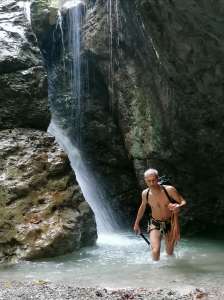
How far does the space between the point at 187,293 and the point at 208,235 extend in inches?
311

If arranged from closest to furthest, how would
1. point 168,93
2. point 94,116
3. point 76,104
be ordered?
point 168,93, point 94,116, point 76,104

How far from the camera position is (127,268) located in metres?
8.35

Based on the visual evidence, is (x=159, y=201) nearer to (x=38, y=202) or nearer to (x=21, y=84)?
(x=38, y=202)

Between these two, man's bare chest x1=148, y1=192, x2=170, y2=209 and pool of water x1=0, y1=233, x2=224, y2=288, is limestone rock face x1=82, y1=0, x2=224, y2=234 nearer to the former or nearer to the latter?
pool of water x1=0, y1=233, x2=224, y2=288

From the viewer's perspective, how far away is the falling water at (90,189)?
13.9m

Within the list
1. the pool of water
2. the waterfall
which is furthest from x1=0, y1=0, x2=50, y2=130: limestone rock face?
the pool of water

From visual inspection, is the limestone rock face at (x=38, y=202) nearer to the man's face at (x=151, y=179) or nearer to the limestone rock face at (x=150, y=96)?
the man's face at (x=151, y=179)

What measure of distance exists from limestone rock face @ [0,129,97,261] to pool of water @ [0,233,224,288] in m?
0.39

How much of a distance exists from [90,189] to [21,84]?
402 cm

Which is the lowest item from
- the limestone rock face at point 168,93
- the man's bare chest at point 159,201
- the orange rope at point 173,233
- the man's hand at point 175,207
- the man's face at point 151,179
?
the orange rope at point 173,233

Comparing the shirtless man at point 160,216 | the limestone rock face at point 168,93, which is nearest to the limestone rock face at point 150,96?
the limestone rock face at point 168,93

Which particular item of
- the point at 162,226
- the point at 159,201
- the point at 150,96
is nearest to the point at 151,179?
the point at 159,201

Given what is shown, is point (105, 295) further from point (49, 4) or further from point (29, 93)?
point (49, 4)

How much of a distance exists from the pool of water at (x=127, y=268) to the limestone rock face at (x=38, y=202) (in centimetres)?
39
